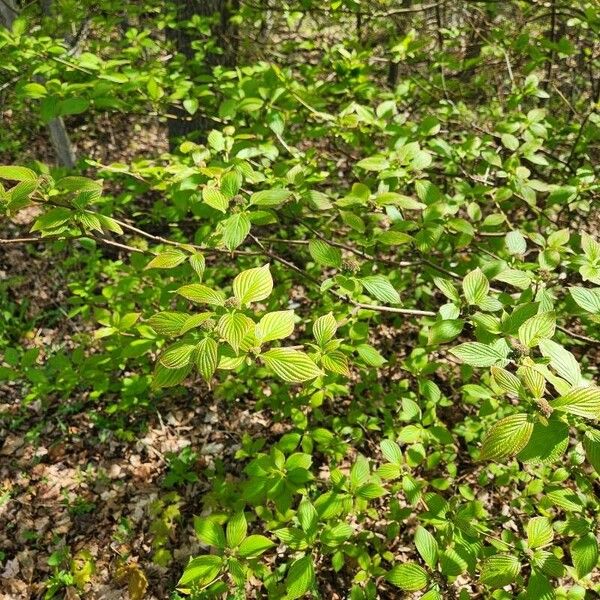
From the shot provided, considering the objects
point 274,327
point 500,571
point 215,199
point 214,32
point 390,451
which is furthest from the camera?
point 214,32

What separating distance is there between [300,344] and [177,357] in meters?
1.77

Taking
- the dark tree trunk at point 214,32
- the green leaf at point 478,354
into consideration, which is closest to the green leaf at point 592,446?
the green leaf at point 478,354

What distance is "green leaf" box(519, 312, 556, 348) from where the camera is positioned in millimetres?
1363

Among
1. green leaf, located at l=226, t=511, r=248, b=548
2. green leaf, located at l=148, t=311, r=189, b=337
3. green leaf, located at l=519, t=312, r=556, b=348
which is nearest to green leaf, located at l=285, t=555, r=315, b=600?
green leaf, located at l=226, t=511, r=248, b=548

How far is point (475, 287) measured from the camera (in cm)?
167

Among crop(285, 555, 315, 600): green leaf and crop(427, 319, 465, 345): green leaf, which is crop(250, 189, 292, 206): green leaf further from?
crop(285, 555, 315, 600): green leaf

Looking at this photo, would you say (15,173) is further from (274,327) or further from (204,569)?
(204,569)

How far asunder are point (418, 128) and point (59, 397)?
141 inches

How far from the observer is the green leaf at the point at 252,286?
1.41 m

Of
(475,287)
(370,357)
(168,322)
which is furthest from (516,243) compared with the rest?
(168,322)

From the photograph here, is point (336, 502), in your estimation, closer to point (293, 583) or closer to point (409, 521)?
point (293, 583)

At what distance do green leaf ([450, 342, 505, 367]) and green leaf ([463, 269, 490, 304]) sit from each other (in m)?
0.31

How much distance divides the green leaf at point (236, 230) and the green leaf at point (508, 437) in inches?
38.8

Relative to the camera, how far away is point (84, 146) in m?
6.62
